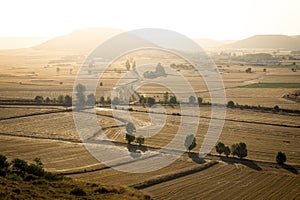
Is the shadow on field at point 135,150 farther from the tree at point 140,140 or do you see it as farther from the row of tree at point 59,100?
the row of tree at point 59,100

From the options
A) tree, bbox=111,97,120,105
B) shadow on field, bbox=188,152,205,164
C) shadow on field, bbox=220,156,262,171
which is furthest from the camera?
tree, bbox=111,97,120,105

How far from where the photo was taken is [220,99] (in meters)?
61.6

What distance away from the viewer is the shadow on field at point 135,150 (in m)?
32.2

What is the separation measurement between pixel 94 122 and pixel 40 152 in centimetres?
1234

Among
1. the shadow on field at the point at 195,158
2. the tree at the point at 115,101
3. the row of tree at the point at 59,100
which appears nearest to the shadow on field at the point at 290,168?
the shadow on field at the point at 195,158

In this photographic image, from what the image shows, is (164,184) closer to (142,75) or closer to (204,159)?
(204,159)

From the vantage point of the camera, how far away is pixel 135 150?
111ft

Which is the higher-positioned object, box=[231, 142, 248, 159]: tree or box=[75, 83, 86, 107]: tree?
box=[75, 83, 86, 107]: tree

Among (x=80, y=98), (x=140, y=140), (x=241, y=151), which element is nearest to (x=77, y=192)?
(x=241, y=151)

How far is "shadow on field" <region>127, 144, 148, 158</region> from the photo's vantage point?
106ft

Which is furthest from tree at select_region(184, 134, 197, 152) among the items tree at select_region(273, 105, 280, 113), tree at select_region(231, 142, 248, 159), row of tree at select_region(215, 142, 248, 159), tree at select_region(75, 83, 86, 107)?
tree at select_region(75, 83, 86, 107)

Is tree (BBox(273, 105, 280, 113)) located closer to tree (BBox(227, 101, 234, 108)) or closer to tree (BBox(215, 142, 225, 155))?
tree (BBox(227, 101, 234, 108))

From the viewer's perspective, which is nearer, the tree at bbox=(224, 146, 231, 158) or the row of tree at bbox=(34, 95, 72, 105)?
the tree at bbox=(224, 146, 231, 158)

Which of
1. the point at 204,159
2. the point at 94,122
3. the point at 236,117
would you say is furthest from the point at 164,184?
the point at 236,117
